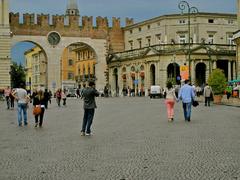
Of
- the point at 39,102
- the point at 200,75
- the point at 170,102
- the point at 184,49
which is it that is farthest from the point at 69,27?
the point at 39,102

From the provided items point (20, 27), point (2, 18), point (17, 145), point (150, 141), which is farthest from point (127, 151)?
point (20, 27)

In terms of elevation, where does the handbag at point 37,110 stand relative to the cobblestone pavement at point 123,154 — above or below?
above

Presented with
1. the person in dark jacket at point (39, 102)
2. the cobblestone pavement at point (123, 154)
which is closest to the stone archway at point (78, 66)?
the person in dark jacket at point (39, 102)

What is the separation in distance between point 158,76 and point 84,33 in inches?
550

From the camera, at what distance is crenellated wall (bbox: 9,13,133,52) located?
2916 inches

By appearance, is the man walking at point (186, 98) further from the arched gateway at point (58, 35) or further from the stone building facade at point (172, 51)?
the arched gateway at point (58, 35)

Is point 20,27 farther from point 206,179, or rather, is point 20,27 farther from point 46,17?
point 206,179

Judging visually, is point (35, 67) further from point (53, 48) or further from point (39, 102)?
point (39, 102)

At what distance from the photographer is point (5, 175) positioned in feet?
29.6

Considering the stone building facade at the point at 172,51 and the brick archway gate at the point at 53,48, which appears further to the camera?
the brick archway gate at the point at 53,48

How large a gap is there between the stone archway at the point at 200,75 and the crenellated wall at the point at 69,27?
15572mm

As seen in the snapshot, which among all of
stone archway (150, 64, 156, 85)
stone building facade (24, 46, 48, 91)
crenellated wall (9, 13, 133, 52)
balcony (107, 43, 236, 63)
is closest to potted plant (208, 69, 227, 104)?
balcony (107, 43, 236, 63)

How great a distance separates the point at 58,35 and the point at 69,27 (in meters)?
2.12

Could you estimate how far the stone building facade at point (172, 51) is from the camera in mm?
70000
